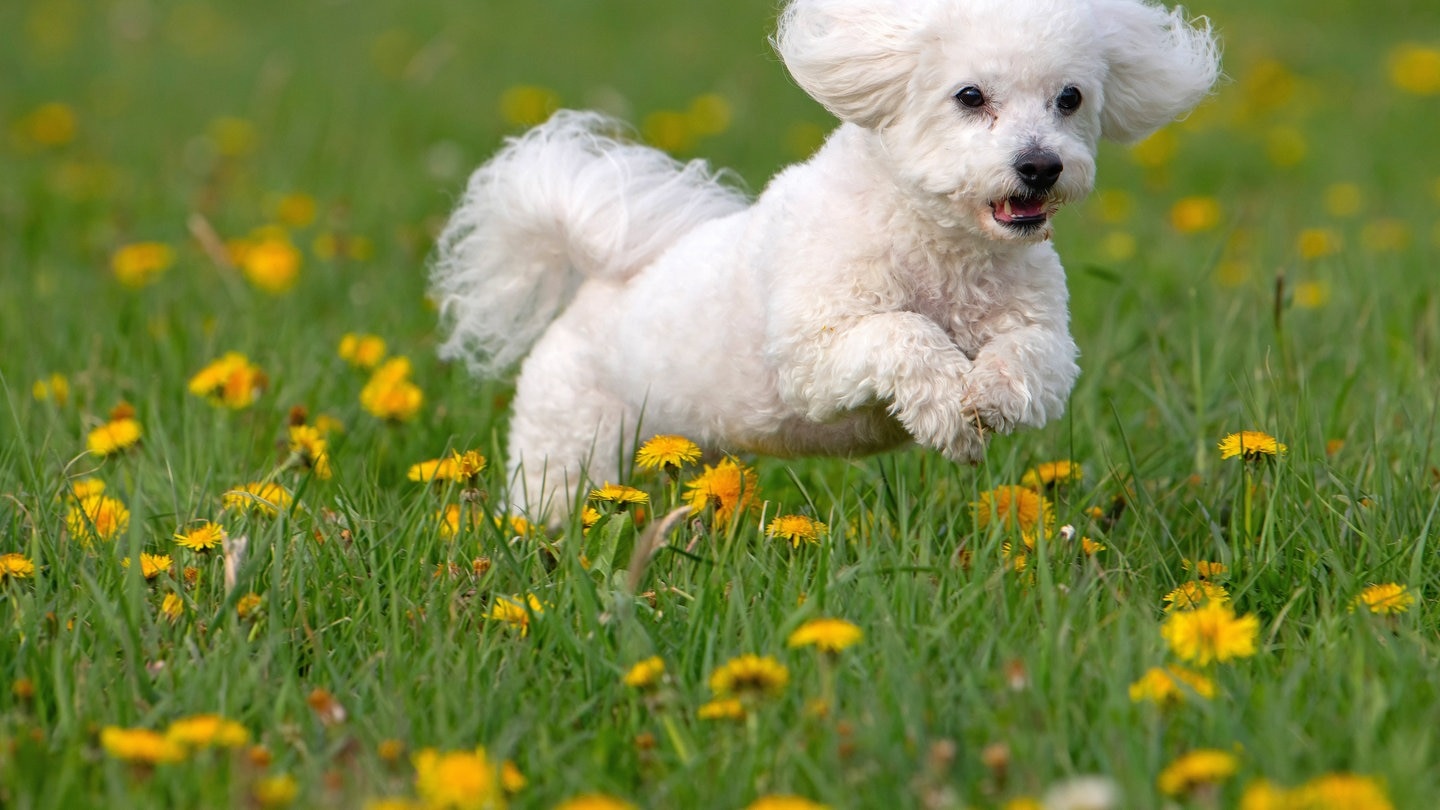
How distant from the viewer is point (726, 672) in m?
2.37

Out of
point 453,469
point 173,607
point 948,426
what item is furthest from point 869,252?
point 173,607

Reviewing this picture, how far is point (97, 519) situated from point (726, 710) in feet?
5.15

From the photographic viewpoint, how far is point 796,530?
3186 mm

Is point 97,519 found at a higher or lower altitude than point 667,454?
lower

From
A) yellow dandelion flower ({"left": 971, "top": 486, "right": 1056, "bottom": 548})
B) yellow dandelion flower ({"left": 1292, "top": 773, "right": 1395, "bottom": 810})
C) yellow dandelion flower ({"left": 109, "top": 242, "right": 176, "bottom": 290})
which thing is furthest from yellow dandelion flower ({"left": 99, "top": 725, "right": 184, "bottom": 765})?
yellow dandelion flower ({"left": 109, "top": 242, "right": 176, "bottom": 290})

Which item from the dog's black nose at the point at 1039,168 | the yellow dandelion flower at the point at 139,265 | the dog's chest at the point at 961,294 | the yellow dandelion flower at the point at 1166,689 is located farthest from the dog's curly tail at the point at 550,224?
the yellow dandelion flower at the point at 1166,689

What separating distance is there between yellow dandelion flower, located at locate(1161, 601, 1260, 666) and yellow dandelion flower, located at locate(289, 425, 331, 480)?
1842 millimetres

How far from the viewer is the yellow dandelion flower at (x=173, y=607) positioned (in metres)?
2.85

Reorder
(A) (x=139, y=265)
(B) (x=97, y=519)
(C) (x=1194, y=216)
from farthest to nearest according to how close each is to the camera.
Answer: (C) (x=1194, y=216)
(A) (x=139, y=265)
(B) (x=97, y=519)

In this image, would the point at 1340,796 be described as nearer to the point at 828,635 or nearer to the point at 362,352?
the point at 828,635

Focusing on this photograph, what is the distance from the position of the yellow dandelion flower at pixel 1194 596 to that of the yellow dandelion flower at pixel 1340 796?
0.92 m

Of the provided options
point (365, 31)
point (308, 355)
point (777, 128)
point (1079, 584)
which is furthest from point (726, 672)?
point (365, 31)

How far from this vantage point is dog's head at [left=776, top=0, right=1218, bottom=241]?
316cm

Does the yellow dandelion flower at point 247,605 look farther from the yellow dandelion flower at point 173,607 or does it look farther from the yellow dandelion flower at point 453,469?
the yellow dandelion flower at point 453,469
